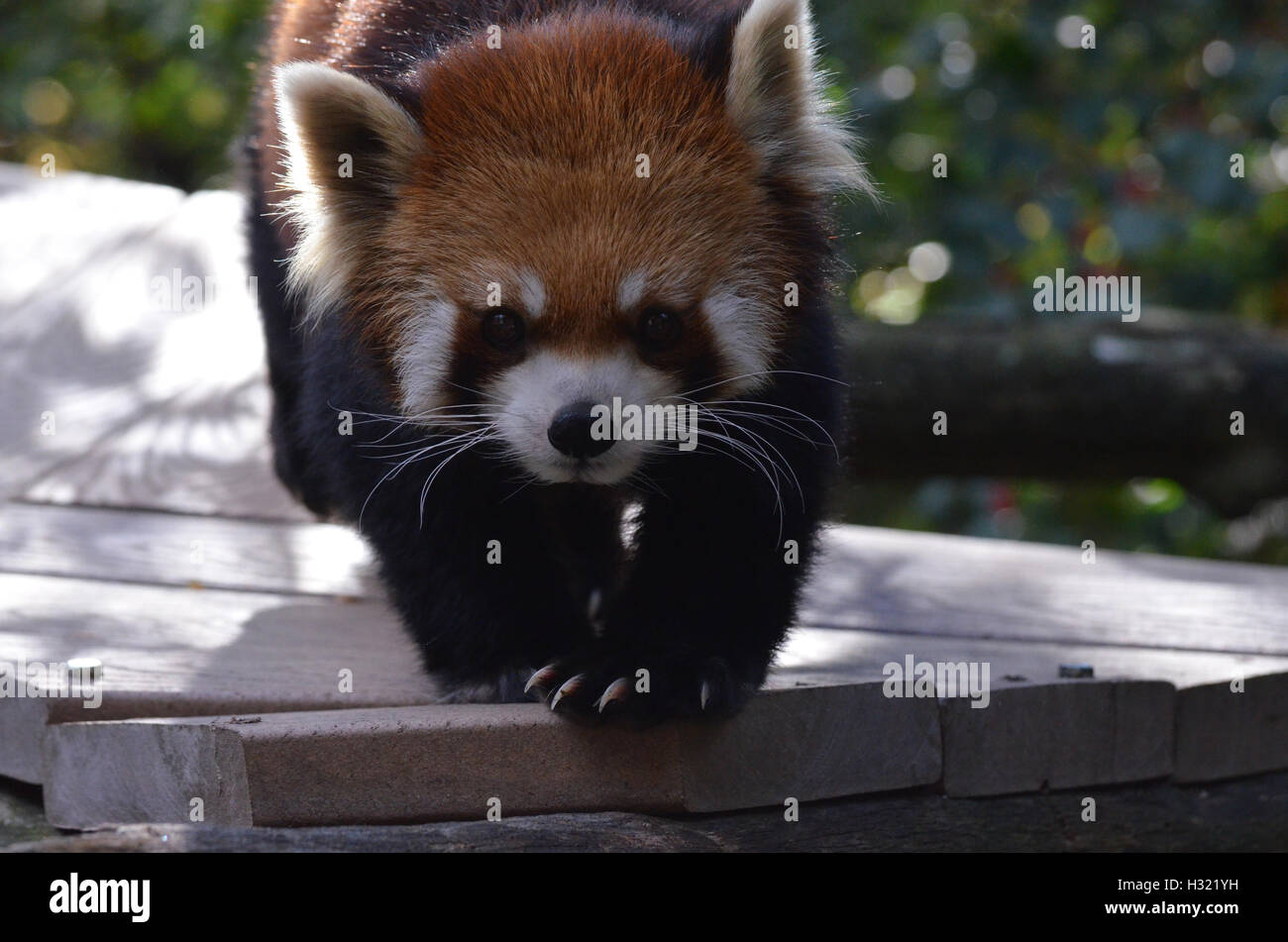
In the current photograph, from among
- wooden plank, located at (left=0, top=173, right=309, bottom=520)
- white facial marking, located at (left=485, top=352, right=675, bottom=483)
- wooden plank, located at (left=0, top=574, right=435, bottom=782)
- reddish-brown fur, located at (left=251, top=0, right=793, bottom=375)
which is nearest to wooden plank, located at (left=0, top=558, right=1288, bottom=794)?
wooden plank, located at (left=0, top=574, right=435, bottom=782)

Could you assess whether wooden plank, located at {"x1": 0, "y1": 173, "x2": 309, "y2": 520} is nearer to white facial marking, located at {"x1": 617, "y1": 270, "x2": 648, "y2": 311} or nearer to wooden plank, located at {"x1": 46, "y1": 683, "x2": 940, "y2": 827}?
wooden plank, located at {"x1": 46, "y1": 683, "x2": 940, "y2": 827}

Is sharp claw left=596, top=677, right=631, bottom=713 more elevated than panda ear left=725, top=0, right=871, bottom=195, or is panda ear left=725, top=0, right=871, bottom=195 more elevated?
panda ear left=725, top=0, right=871, bottom=195

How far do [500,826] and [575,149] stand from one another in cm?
114

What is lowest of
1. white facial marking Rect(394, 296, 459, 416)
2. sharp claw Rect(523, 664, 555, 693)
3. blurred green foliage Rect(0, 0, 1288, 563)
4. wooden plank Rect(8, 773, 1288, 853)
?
wooden plank Rect(8, 773, 1288, 853)

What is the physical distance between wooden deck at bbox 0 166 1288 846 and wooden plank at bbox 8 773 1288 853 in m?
0.04

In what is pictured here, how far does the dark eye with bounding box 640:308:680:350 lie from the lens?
2.60 metres

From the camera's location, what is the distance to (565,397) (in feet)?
8.20

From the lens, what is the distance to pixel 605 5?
2930 millimetres

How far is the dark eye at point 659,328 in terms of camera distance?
8.54 ft

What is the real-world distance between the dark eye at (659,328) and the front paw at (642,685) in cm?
54

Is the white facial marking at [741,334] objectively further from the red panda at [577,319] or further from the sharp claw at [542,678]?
the sharp claw at [542,678]

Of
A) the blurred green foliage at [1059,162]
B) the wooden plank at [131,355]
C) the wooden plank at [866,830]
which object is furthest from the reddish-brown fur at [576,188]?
the blurred green foliage at [1059,162]
